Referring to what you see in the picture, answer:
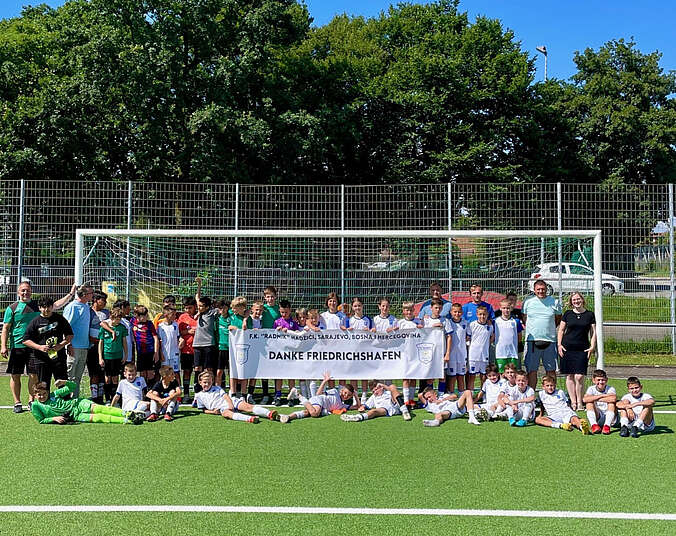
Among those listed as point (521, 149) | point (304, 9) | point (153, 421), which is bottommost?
point (153, 421)

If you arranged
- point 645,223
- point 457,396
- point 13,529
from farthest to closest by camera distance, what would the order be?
point 645,223
point 457,396
point 13,529

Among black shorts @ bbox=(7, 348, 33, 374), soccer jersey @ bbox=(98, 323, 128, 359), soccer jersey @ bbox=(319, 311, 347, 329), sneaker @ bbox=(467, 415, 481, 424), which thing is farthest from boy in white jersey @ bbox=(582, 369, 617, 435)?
black shorts @ bbox=(7, 348, 33, 374)

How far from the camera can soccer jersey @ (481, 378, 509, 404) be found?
8.45 m

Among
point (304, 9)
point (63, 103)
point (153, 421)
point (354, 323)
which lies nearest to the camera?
point (153, 421)

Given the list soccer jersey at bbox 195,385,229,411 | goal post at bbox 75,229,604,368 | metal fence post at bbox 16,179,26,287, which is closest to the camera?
soccer jersey at bbox 195,385,229,411

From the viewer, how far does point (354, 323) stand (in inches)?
378

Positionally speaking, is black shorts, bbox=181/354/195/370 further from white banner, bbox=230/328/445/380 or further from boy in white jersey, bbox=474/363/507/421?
boy in white jersey, bbox=474/363/507/421

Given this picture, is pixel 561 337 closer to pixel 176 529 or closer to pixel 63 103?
pixel 176 529

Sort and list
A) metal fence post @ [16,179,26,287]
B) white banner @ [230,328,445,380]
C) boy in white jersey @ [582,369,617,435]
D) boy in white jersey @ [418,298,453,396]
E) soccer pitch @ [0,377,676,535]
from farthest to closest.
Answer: metal fence post @ [16,179,26,287]
white banner @ [230,328,445,380]
boy in white jersey @ [418,298,453,396]
boy in white jersey @ [582,369,617,435]
soccer pitch @ [0,377,676,535]

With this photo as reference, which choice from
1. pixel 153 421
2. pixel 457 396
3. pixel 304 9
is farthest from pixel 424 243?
pixel 304 9

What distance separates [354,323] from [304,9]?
24.8 meters

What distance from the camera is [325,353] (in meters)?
9.41

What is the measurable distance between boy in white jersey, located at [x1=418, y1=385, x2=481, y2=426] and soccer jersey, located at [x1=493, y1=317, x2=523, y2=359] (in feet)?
3.01

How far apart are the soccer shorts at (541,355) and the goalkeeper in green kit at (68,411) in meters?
5.21
